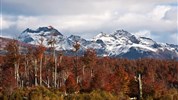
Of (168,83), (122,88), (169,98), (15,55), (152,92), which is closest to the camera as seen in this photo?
(169,98)

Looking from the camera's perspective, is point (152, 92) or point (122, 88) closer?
point (152, 92)

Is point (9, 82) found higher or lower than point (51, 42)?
lower

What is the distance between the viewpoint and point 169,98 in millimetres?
56219

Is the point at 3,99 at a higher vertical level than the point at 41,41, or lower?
lower

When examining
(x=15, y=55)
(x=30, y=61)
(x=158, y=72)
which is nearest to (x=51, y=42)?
(x=15, y=55)

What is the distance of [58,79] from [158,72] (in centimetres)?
5693

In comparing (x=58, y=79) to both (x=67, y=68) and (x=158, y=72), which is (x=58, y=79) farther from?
(x=158, y=72)

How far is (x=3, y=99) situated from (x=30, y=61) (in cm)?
5124

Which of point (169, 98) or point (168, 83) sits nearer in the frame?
point (169, 98)

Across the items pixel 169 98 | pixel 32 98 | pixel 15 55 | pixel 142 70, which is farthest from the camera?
pixel 142 70

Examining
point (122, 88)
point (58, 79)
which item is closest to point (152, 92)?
point (122, 88)

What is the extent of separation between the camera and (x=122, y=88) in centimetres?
7869

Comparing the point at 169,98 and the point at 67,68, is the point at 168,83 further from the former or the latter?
the point at 169,98

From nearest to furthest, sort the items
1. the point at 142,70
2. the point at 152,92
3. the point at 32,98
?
the point at 32,98
the point at 152,92
the point at 142,70
